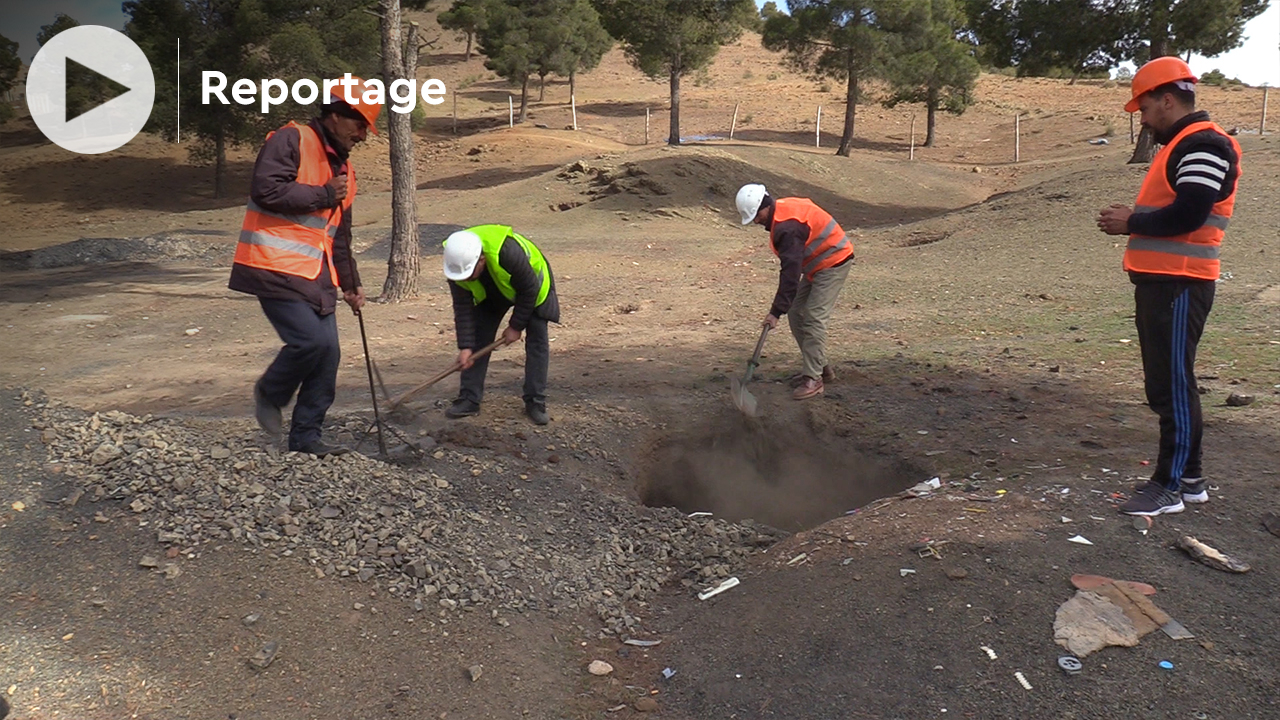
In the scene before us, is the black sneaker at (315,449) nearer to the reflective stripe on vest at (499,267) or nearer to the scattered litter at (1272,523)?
the reflective stripe on vest at (499,267)

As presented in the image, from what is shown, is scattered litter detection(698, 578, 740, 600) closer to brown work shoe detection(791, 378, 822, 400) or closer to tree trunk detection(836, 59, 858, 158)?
brown work shoe detection(791, 378, 822, 400)

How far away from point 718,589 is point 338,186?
2.57 m

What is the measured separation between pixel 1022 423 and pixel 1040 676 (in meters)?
2.80

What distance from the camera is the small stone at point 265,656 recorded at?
3377mm

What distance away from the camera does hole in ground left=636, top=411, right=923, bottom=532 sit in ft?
18.7

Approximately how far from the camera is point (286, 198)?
14.4 feet

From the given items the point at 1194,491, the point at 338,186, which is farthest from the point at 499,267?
the point at 1194,491

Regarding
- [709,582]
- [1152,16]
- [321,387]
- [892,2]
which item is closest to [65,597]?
[321,387]

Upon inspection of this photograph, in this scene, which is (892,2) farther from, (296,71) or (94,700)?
(94,700)

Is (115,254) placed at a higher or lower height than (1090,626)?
higher

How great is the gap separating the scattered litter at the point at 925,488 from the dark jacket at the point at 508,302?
7.65 ft

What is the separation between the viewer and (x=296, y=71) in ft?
76.0

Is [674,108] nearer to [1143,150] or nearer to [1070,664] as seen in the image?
[1143,150]

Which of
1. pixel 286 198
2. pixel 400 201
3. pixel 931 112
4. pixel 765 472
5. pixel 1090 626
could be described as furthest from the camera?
pixel 931 112
